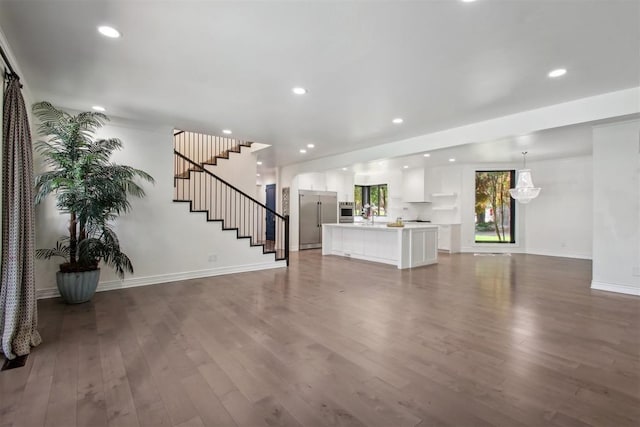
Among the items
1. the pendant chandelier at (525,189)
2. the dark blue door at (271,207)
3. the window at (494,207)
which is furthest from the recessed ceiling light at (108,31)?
the window at (494,207)

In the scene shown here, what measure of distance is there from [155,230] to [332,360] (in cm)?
402

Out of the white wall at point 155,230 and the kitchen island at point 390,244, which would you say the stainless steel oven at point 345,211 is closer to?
the kitchen island at point 390,244

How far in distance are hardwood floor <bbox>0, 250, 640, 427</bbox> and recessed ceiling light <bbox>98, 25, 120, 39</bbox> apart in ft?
8.82

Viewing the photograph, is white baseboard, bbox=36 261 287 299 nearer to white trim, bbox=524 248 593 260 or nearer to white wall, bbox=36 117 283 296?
white wall, bbox=36 117 283 296

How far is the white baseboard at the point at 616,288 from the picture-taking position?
4.41 metres

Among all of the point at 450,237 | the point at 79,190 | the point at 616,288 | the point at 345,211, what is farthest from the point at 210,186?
the point at 616,288

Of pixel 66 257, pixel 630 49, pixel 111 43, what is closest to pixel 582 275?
pixel 630 49

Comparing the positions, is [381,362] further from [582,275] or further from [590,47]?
[582,275]

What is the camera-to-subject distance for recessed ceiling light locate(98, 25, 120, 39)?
2.44m

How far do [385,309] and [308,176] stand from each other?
6.68 metres

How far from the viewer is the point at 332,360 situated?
245cm

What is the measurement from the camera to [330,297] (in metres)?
4.25

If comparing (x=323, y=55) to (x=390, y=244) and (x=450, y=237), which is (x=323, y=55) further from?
(x=450, y=237)

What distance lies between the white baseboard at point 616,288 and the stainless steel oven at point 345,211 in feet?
22.8
